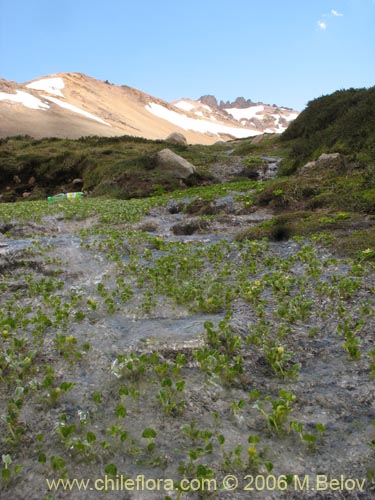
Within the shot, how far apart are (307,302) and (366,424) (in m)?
3.46

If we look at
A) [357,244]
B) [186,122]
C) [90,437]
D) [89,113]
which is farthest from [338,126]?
[186,122]

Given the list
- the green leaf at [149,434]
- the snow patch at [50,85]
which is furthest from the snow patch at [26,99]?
the green leaf at [149,434]

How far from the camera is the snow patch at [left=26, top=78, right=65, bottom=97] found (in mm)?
139250

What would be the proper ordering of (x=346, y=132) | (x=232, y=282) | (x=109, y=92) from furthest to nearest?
(x=109, y=92) < (x=346, y=132) < (x=232, y=282)

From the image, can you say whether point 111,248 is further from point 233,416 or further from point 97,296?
point 233,416

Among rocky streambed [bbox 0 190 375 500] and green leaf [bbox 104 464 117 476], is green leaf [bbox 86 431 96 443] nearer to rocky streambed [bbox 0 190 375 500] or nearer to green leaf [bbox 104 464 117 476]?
rocky streambed [bbox 0 190 375 500]

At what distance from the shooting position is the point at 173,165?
36.0m

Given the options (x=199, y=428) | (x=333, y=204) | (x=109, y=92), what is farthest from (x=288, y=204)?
(x=109, y=92)

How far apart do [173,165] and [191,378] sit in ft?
101

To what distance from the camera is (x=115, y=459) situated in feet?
16.0

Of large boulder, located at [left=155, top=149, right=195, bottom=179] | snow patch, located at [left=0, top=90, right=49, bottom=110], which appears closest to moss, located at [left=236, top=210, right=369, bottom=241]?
large boulder, located at [left=155, top=149, right=195, bottom=179]

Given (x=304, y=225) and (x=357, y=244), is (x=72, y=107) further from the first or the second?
(x=357, y=244)

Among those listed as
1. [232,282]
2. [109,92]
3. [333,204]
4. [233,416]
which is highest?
[109,92]

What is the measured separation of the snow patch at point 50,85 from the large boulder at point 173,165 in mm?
114071
